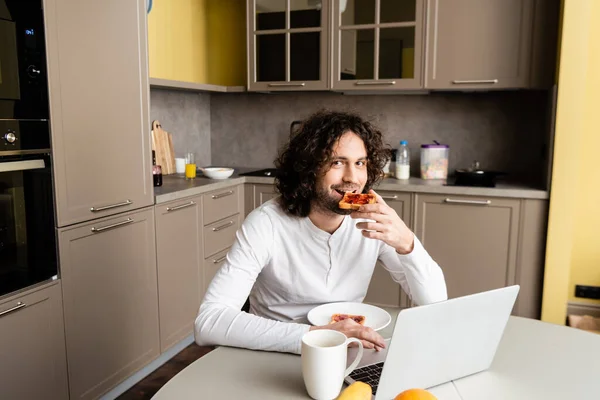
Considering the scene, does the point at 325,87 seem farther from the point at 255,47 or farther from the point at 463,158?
the point at 463,158

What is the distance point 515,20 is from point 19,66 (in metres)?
2.56

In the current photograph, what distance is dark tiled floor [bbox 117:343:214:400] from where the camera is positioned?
2.49m

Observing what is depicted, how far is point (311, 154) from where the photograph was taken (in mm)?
1622

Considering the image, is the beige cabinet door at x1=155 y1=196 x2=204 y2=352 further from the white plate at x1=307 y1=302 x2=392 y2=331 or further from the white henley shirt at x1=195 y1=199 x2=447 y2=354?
the white plate at x1=307 y1=302 x2=392 y2=331

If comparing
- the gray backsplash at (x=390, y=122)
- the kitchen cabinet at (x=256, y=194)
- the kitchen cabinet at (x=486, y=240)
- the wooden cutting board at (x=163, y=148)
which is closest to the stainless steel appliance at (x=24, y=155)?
the wooden cutting board at (x=163, y=148)

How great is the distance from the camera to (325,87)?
11.1ft

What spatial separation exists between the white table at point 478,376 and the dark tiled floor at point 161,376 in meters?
1.61

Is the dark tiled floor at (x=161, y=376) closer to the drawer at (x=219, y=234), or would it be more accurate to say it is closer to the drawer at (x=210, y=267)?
the drawer at (x=210, y=267)

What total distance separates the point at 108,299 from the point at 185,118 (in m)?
1.78

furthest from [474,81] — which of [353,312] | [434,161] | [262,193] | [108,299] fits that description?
[108,299]

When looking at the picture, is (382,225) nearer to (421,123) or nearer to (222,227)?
(222,227)

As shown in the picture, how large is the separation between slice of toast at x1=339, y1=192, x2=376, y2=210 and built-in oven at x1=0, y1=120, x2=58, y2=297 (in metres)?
1.20

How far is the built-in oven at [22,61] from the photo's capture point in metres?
1.77

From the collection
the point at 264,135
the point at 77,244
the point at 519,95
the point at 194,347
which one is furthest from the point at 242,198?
the point at 519,95
